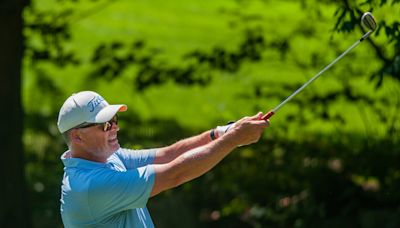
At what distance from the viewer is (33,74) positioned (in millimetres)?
13555

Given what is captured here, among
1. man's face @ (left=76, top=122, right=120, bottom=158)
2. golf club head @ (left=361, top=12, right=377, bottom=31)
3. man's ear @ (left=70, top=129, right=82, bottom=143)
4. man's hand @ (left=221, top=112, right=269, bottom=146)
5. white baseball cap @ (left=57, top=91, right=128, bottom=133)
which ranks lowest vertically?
golf club head @ (left=361, top=12, right=377, bottom=31)

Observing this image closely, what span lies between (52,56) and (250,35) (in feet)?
5.63

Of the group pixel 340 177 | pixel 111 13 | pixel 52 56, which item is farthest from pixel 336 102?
pixel 111 13

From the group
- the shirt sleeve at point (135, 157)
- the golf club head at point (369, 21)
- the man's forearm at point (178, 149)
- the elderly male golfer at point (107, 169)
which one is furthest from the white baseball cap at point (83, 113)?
the golf club head at point (369, 21)

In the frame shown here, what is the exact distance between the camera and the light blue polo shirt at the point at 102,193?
4965 millimetres

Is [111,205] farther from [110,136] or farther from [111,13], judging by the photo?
[111,13]

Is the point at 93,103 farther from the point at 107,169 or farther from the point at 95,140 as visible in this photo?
the point at 107,169

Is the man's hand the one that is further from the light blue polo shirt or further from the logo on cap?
the logo on cap

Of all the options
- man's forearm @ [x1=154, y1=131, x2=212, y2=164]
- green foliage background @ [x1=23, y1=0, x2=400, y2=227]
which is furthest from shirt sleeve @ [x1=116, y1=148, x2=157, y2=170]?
green foliage background @ [x1=23, y1=0, x2=400, y2=227]

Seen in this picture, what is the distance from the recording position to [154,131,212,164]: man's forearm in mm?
5809

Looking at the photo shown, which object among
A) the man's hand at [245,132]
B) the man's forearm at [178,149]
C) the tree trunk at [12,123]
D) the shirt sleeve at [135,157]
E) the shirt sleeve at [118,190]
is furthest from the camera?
the tree trunk at [12,123]

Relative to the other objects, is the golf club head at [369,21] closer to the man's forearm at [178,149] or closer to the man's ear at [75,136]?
the man's forearm at [178,149]

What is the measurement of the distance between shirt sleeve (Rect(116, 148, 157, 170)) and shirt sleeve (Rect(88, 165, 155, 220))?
61cm

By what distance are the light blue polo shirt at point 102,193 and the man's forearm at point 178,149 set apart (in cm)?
65
